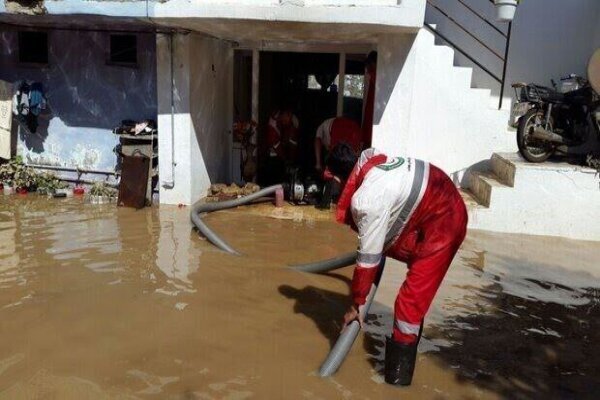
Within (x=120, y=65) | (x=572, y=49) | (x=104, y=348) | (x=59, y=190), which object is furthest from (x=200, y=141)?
(x=572, y=49)

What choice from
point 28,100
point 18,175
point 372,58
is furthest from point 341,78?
point 18,175

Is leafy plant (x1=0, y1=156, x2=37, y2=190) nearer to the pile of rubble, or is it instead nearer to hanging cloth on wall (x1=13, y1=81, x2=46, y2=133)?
hanging cloth on wall (x1=13, y1=81, x2=46, y2=133)

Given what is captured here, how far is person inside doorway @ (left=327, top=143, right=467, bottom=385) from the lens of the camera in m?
3.51

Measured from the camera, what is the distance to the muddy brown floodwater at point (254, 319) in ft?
12.7

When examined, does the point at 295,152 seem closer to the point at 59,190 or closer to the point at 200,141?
the point at 200,141

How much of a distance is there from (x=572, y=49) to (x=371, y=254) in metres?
8.20

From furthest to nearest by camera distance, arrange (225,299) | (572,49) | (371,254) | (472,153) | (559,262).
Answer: (572,49), (472,153), (559,262), (225,299), (371,254)

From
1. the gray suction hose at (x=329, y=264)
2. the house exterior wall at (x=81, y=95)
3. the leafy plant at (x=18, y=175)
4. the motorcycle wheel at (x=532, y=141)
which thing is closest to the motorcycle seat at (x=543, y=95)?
the motorcycle wheel at (x=532, y=141)

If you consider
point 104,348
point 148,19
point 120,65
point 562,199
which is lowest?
point 104,348

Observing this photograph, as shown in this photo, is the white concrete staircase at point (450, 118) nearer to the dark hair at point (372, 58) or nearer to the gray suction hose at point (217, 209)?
the dark hair at point (372, 58)

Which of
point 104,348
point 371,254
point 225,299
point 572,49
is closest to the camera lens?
point 371,254

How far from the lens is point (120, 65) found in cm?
891

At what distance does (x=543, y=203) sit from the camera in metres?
7.68

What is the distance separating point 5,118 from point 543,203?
8.66 m
